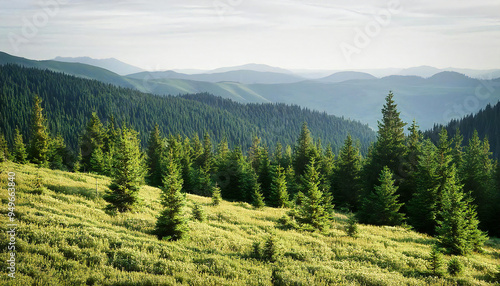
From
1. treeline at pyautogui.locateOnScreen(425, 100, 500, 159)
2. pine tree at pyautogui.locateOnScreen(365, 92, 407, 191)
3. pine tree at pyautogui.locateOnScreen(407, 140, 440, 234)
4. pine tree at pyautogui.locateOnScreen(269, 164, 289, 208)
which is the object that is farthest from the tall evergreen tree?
treeline at pyautogui.locateOnScreen(425, 100, 500, 159)

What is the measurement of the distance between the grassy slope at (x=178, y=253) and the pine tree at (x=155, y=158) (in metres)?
31.5

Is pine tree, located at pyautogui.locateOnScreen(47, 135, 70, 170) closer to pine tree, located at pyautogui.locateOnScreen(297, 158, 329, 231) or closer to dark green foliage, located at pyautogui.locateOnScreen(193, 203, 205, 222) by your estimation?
dark green foliage, located at pyautogui.locateOnScreen(193, 203, 205, 222)

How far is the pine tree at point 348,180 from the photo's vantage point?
148ft

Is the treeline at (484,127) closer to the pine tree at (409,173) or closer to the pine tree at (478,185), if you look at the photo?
the pine tree at (478,185)

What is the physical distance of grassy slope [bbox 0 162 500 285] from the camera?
37.1 ft

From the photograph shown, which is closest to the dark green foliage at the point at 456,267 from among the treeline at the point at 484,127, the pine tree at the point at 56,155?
the pine tree at the point at 56,155

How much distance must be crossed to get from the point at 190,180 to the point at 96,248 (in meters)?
40.7

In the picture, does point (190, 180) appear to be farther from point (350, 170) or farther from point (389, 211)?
point (389, 211)

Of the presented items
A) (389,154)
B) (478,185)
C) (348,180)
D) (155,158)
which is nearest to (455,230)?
(389,154)

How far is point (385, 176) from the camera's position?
28.0 m

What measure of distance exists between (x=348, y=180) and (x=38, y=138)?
50.7 meters

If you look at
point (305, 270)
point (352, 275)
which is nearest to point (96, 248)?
point (305, 270)

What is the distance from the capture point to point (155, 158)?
2295 inches

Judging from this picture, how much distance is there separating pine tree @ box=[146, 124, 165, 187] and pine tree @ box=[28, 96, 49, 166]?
1695 centimetres
